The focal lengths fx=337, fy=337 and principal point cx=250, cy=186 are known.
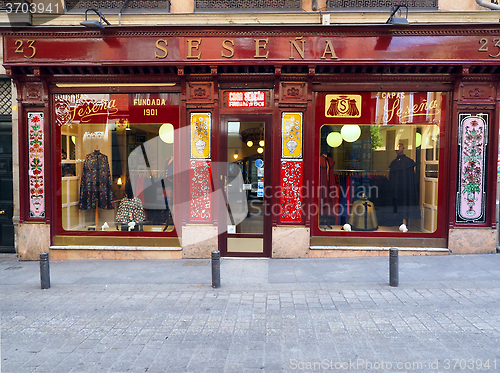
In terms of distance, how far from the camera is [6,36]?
7.93 metres

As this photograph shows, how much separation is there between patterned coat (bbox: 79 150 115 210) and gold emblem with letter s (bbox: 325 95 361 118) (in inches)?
228

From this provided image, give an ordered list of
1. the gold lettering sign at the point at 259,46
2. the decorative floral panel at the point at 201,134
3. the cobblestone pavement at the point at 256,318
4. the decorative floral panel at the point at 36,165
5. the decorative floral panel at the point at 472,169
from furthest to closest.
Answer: the decorative floral panel at the point at 36,165
the decorative floral panel at the point at 201,134
the decorative floral panel at the point at 472,169
the gold lettering sign at the point at 259,46
the cobblestone pavement at the point at 256,318

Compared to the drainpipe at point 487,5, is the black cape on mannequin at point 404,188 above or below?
below

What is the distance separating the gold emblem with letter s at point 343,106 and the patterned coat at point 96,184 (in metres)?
5.80

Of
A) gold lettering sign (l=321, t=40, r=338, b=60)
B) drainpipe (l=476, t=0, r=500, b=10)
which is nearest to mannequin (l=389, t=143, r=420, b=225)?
gold lettering sign (l=321, t=40, r=338, b=60)

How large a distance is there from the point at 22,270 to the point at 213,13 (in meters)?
7.37

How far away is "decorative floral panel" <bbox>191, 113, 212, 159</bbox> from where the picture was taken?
8141mm

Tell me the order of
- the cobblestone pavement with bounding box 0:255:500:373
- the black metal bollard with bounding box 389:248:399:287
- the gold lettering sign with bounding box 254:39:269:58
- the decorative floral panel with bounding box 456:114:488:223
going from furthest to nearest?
1. the decorative floral panel with bounding box 456:114:488:223
2. the gold lettering sign with bounding box 254:39:269:58
3. the black metal bollard with bounding box 389:248:399:287
4. the cobblestone pavement with bounding box 0:255:500:373

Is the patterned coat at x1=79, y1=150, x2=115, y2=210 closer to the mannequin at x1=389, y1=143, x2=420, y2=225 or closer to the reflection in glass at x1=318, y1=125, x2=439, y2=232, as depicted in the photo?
the reflection in glass at x1=318, y1=125, x2=439, y2=232

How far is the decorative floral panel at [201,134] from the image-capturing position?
8141 mm

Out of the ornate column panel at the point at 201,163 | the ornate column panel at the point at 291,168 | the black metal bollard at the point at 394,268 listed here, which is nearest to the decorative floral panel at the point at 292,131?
the ornate column panel at the point at 291,168

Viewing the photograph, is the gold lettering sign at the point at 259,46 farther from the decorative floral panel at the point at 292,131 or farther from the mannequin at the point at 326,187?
the mannequin at the point at 326,187

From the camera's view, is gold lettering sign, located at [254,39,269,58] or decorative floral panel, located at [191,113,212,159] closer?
gold lettering sign, located at [254,39,269,58]

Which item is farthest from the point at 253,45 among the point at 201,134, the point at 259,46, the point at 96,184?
the point at 96,184
